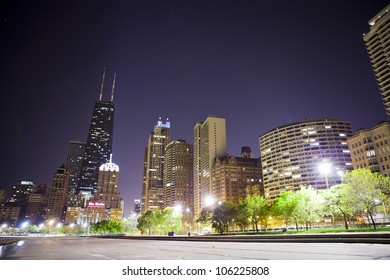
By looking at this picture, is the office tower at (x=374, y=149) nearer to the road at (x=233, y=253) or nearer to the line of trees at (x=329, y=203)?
the line of trees at (x=329, y=203)

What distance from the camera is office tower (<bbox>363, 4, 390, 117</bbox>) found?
12406 cm

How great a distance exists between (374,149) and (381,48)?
55.1 metres

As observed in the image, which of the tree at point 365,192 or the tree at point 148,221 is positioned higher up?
the tree at point 365,192

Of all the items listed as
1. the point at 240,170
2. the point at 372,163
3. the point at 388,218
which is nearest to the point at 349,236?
the point at 388,218

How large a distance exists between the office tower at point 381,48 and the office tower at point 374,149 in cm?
2010

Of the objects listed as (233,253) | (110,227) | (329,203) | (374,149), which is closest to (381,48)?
(374,149)

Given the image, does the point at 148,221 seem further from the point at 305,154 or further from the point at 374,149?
the point at 305,154

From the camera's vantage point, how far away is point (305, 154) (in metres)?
164

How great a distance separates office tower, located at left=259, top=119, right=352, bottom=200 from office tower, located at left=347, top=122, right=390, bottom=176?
34.8 meters

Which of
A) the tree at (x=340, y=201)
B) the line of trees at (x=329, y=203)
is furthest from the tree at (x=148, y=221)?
the tree at (x=340, y=201)

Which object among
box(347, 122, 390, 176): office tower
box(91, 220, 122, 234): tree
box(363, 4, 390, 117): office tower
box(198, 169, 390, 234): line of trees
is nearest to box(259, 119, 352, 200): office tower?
box(347, 122, 390, 176): office tower

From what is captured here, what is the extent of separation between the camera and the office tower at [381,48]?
12406cm

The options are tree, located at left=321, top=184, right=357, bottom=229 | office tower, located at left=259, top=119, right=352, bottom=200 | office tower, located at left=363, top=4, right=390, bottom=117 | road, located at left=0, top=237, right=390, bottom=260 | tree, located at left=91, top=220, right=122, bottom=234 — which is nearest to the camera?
road, located at left=0, top=237, right=390, bottom=260

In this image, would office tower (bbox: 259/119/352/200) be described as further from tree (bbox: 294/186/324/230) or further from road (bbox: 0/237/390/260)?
road (bbox: 0/237/390/260)
